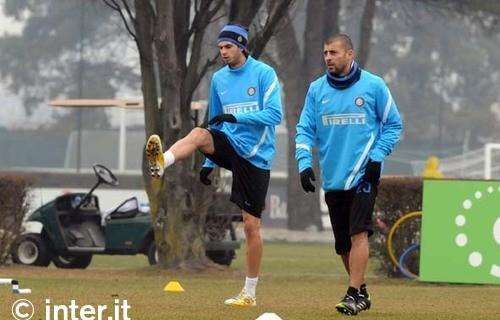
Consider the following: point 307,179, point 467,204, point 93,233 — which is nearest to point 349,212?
point 307,179

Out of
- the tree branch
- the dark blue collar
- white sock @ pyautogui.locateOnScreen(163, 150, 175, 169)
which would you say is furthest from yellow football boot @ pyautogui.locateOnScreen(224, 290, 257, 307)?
the tree branch

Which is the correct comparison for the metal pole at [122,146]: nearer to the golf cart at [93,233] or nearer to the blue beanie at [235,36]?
the golf cart at [93,233]

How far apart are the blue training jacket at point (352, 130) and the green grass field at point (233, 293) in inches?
39.8

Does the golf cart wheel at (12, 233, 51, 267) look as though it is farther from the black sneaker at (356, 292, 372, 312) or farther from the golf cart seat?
the black sneaker at (356, 292, 372, 312)

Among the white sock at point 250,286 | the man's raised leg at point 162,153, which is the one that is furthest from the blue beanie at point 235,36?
the white sock at point 250,286

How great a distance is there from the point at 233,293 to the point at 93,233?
7271 millimetres

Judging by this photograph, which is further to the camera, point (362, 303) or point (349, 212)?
point (349, 212)

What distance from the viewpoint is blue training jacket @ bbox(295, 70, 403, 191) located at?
10773 millimetres

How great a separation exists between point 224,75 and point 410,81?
61370 mm

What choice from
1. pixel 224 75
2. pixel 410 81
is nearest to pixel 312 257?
pixel 224 75

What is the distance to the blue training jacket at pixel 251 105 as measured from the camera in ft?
37.7

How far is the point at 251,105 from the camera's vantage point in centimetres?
1153

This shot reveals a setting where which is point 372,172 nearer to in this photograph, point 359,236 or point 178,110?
point 359,236

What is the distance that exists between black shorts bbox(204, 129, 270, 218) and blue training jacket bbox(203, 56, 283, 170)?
4 cm
